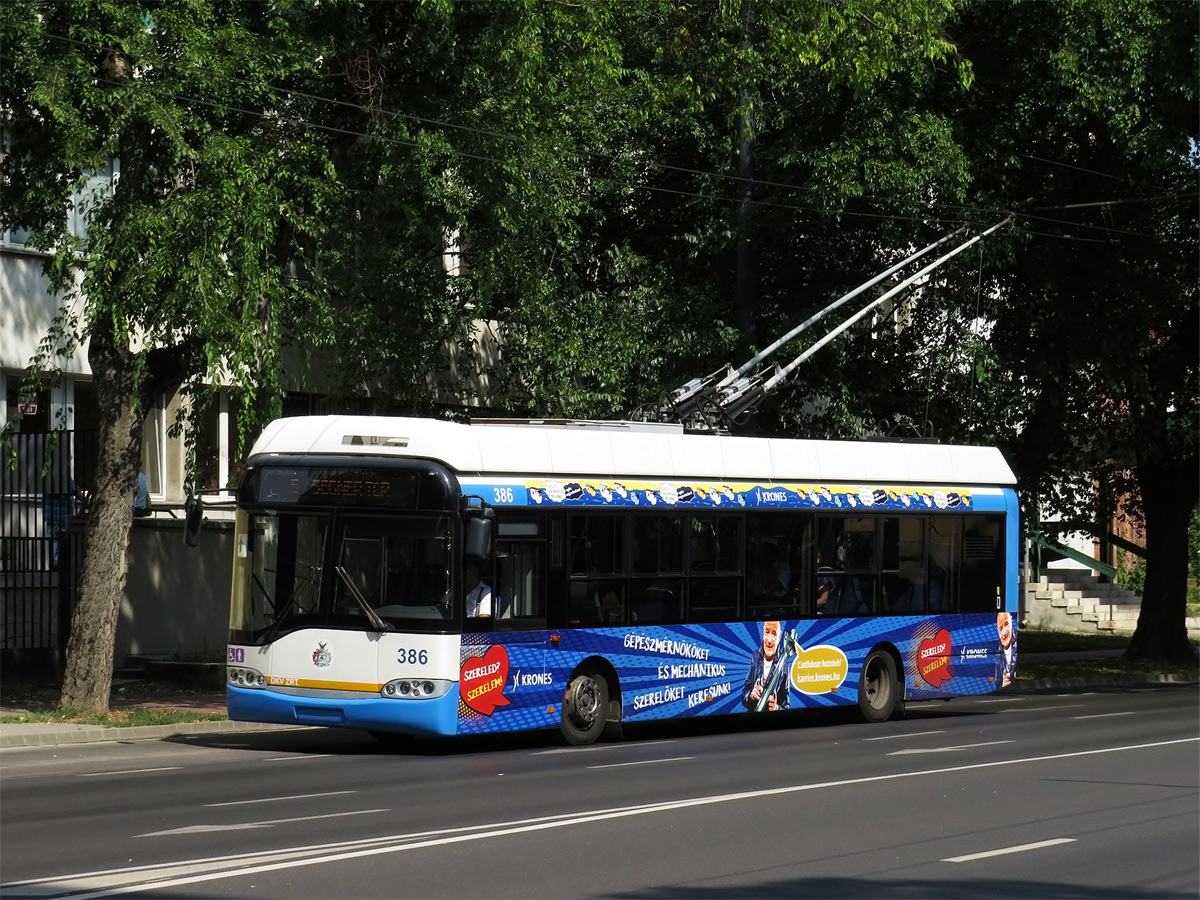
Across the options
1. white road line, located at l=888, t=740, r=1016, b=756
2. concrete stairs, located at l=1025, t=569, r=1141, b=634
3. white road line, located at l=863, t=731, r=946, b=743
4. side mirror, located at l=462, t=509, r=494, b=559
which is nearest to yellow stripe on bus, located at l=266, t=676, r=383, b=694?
side mirror, located at l=462, t=509, r=494, b=559

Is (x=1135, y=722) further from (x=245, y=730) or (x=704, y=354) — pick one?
(x=245, y=730)

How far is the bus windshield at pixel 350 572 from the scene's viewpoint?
15.5 m

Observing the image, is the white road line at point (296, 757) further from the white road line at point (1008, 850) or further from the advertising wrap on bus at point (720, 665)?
the white road line at point (1008, 850)

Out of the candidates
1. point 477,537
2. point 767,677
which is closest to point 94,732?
point 477,537

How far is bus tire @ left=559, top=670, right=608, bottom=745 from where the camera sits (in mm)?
16672

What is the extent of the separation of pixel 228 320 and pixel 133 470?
8.97ft

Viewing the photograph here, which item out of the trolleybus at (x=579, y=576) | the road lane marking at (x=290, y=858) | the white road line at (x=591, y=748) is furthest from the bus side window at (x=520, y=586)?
the road lane marking at (x=290, y=858)

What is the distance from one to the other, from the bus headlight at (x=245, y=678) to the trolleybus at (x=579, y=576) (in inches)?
1.2

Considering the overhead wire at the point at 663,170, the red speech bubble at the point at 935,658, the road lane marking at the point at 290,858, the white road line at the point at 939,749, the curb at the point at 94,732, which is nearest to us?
the road lane marking at the point at 290,858

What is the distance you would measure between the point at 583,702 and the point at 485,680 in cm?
143

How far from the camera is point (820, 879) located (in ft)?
28.9

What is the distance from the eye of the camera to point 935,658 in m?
→ 20.6

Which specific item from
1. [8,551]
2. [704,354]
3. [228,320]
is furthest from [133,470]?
[704,354]

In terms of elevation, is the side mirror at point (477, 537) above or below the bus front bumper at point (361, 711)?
above
